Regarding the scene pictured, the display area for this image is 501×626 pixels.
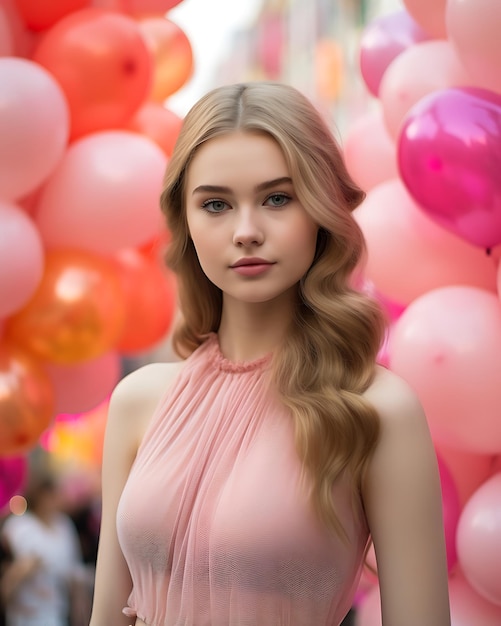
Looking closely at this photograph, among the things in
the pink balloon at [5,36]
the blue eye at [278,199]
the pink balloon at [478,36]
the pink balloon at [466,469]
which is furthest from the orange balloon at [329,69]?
the blue eye at [278,199]

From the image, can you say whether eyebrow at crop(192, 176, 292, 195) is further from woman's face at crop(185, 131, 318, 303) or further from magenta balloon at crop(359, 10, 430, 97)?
magenta balloon at crop(359, 10, 430, 97)

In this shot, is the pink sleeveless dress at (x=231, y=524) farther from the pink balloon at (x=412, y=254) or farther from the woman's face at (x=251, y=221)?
the pink balloon at (x=412, y=254)

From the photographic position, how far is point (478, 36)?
1935 mm

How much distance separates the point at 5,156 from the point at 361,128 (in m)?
1.09

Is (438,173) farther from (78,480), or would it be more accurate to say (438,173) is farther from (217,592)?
(78,480)

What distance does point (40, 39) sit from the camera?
2.53 meters

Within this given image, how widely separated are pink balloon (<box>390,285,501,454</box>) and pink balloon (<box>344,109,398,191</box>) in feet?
2.06

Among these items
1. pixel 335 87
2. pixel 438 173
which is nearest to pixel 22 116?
pixel 438 173

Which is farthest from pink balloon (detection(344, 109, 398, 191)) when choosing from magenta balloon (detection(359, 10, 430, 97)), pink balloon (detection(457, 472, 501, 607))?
pink balloon (detection(457, 472, 501, 607))

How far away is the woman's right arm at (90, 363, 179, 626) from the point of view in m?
1.60

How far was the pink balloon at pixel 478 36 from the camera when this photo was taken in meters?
1.90

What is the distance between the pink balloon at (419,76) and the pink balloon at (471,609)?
1194 millimetres

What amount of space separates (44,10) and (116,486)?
151 cm

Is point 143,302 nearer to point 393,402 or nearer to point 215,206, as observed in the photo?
point 215,206
